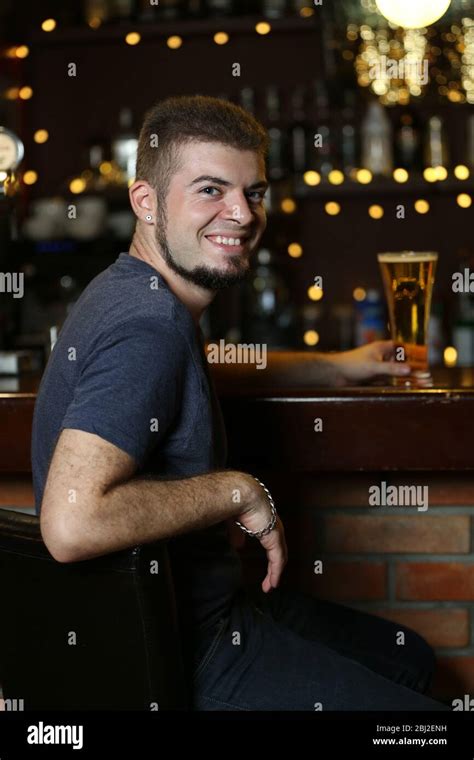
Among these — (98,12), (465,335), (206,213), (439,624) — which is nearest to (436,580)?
(439,624)

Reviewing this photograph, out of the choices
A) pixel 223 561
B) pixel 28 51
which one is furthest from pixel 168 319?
pixel 28 51

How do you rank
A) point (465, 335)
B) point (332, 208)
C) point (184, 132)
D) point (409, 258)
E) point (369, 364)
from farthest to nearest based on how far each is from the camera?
point (332, 208), point (465, 335), point (369, 364), point (409, 258), point (184, 132)

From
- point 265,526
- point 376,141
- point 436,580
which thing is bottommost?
point 436,580

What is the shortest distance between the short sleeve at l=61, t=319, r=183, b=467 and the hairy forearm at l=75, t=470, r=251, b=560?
4 centimetres

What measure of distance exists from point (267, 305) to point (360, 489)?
77.4 inches

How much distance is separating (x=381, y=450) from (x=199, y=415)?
348mm

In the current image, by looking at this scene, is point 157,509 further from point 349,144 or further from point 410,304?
point 349,144

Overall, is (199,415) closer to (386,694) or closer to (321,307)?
(386,694)

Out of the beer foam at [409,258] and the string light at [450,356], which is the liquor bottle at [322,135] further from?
the beer foam at [409,258]

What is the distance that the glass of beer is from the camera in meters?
1.57

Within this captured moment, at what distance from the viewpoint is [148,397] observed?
3.58ft

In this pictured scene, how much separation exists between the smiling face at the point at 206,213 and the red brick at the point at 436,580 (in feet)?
1.92

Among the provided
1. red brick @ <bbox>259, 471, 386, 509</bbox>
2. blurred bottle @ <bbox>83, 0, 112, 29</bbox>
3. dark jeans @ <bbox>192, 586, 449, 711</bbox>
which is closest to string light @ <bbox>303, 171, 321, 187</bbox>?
blurred bottle @ <bbox>83, 0, 112, 29</bbox>

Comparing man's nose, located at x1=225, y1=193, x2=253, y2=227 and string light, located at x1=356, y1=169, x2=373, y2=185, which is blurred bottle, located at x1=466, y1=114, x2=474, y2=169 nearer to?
string light, located at x1=356, y1=169, x2=373, y2=185
